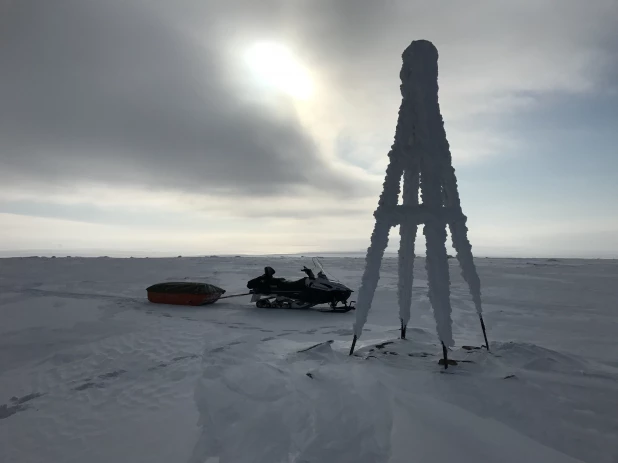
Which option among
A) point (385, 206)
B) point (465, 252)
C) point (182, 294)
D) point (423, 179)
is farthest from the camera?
point (182, 294)

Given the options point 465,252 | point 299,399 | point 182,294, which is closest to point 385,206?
point 465,252

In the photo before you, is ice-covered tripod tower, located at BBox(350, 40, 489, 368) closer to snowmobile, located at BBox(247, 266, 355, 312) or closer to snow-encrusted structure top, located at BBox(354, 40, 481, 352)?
snow-encrusted structure top, located at BBox(354, 40, 481, 352)

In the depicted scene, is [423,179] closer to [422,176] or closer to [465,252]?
[422,176]

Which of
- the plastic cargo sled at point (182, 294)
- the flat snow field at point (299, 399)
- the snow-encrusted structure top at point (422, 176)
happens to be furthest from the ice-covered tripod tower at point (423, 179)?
the plastic cargo sled at point (182, 294)

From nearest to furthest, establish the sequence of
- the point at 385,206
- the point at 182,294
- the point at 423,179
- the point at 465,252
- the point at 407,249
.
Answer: the point at 423,179, the point at 385,206, the point at 465,252, the point at 407,249, the point at 182,294

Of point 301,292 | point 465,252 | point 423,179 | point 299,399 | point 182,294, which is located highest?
point 423,179

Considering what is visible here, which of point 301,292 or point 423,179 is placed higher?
point 423,179

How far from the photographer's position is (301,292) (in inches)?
583

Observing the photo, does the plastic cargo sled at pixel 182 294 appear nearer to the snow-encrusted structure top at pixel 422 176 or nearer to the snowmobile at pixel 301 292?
the snowmobile at pixel 301 292

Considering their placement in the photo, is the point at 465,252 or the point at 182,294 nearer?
the point at 465,252

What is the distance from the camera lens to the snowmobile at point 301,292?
47.7ft

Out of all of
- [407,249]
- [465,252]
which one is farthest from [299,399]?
[465,252]

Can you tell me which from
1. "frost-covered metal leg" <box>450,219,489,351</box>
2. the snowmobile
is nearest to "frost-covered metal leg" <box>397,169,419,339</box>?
"frost-covered metal leg" <box>450,219,489,351</box>

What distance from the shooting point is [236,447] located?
13.3 ft
